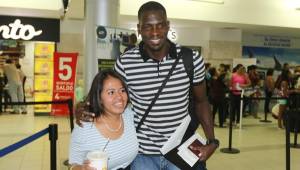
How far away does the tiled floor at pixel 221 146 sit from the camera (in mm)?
5715

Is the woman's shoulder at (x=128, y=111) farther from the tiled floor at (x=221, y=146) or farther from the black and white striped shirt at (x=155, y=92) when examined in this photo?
the tiled floor at (x=221, y=146)

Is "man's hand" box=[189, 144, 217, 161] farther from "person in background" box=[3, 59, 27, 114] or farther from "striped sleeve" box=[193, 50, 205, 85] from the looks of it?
"person in background" box=[3, 59, 27, 114]

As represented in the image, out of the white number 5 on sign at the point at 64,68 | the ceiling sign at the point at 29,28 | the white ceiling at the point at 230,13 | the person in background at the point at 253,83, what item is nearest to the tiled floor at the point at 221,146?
the white number 5 on sign at the point at 64,68

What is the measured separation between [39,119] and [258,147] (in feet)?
19.2

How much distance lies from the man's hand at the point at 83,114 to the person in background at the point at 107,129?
0.8 inches

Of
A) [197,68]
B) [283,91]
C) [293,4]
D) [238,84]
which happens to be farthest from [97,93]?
[293,4]

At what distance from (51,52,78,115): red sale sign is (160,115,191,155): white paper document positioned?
26.1ft

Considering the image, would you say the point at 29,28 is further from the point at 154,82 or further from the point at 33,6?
the point at 154,82

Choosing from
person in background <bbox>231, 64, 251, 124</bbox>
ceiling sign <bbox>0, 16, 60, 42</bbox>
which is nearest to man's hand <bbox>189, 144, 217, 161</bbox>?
person in background <bbox>231, 64, 251, 124</bbox>

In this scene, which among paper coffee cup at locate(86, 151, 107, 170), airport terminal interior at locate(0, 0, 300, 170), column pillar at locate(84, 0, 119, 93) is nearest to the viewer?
paper coffee cup at locate(86, 151, 107, 170)

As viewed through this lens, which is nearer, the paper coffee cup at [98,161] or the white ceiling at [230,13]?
the paper coffee cup at [98,161]

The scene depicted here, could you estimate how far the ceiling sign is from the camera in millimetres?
11289

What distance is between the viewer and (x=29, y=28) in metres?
11.5

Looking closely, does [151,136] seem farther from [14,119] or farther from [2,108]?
[2,108]
